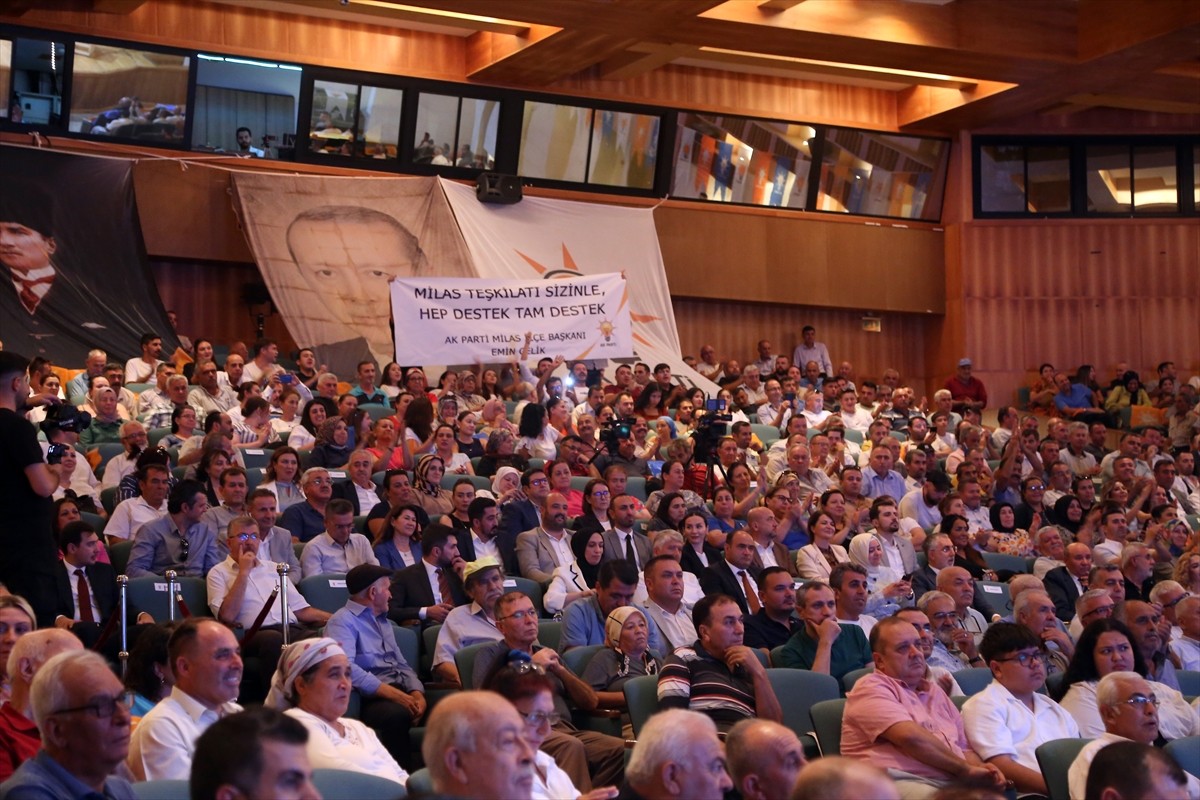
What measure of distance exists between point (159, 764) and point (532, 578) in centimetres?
309

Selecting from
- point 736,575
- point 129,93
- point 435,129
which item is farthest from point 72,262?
point 736,575

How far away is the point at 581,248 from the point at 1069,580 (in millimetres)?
6181

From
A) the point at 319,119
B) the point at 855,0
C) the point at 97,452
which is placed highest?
the point at 855,0

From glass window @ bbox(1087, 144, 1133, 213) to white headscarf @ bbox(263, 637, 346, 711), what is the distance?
1264cm

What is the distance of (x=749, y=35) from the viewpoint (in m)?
11.0

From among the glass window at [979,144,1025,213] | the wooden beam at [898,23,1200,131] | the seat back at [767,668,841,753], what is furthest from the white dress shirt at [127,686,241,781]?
the glass window at [979,144,1025,213]

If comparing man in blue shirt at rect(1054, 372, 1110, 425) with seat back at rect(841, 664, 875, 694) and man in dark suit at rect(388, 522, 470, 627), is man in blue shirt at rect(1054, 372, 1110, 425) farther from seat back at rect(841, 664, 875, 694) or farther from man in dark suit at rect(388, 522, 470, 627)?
seat back at rect(841, 664, 875, 694)

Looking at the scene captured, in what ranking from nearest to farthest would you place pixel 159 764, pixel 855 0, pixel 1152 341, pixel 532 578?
pixel 159 764
pixel 532 578
pixel 855 0
pixel 1152 341

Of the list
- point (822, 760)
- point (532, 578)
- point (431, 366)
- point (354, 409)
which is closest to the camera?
point (822, 760)

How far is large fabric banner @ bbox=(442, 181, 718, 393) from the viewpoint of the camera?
1182cm

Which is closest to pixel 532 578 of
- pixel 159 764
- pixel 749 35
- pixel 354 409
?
pixel 354 409

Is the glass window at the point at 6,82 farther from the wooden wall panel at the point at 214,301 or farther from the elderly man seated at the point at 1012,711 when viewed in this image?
the elderly man seated at the point at 1012,711

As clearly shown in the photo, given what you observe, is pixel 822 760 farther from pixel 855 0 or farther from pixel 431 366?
pixel 855 0

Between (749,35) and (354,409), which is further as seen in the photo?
(749,35)
